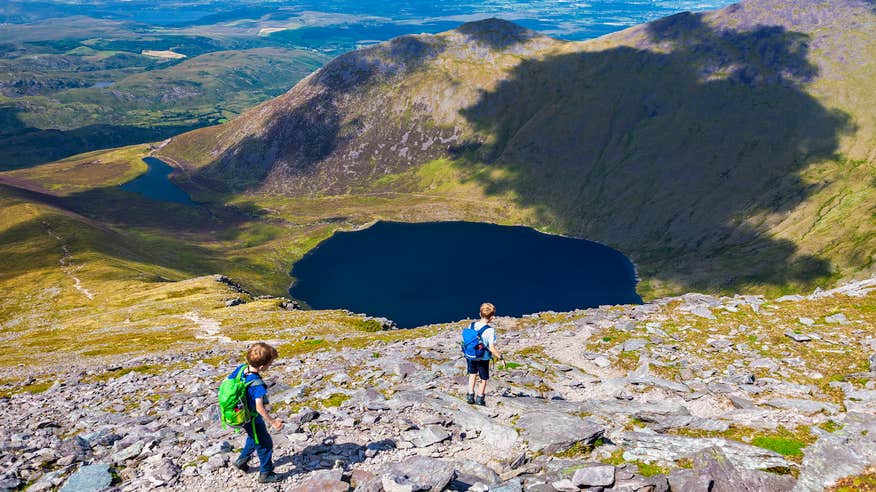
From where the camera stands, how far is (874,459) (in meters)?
15.6

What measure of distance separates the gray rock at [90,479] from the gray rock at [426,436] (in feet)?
34.4

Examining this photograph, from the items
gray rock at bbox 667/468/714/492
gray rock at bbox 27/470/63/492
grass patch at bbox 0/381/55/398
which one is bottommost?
grass patch at bbox 0/381/55/398

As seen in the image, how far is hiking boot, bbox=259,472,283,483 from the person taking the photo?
57.3 ft

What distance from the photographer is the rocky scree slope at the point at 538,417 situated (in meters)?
16.6

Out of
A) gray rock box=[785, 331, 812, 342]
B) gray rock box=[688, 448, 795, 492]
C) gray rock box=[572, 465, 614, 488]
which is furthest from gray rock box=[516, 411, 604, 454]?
gray rock box=[785, 331, 812, 342]

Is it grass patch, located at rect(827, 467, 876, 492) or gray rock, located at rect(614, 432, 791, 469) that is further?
gray rock, located at rect(614, 432, 791, 469)

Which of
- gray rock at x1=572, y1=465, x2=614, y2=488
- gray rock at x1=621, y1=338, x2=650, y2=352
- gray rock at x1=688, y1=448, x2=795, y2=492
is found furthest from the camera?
gray rock at x1=621, y1=338, x2=650, y2=352

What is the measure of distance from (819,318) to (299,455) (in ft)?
119

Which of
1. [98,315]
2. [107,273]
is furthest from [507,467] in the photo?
[107,273]

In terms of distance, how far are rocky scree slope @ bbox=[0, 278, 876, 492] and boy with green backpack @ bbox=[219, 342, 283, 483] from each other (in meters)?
1.73

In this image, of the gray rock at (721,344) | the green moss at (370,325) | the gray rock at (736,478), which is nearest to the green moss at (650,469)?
the gray rock at (736,478)

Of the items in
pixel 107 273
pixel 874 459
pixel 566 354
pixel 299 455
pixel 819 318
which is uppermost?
pixel 874 459

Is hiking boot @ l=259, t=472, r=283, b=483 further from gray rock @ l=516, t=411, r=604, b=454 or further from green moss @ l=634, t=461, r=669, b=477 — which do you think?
green moss @ l=634, t=461, r=669, b=477

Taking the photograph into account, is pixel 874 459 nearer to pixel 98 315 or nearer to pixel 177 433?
pixel 177 433
